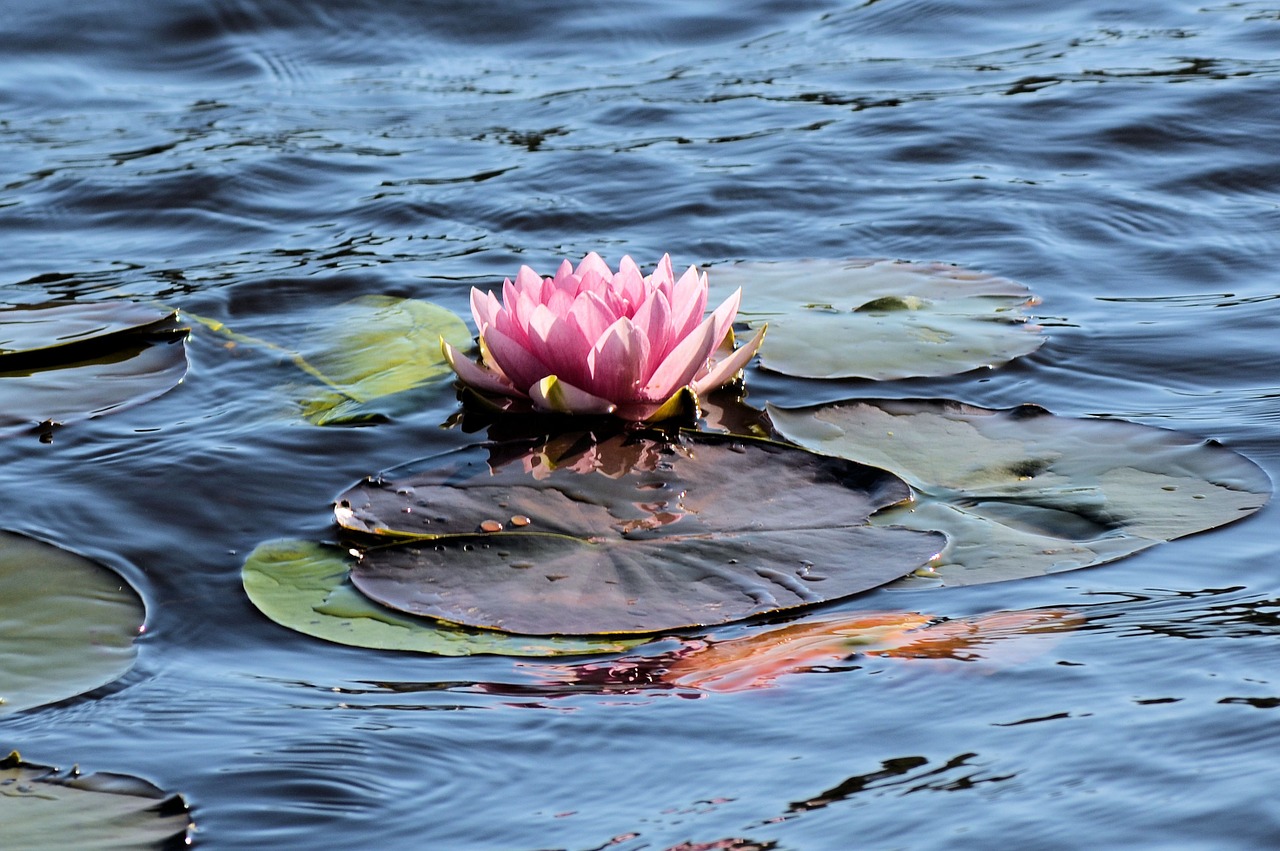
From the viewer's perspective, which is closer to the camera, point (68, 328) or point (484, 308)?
point (484, 308)

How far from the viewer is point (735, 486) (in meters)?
1.98

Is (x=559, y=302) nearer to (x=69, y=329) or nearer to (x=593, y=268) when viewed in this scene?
(x=593, y=268)

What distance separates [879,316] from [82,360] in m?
1.44

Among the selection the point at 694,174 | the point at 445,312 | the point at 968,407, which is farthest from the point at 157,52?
the point at 968,407

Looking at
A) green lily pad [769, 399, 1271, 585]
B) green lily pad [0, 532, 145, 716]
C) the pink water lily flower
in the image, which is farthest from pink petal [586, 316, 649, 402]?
green lily pad [0, 532, 145, 716]

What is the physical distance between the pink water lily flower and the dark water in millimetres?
273

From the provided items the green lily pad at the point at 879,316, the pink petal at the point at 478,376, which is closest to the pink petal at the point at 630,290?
the pink petal at the point at 478,376

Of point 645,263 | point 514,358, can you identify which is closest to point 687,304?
point 514,358

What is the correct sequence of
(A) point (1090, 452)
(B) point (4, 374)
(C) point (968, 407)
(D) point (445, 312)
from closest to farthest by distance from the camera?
(A) point (1090, 452) → (C) point (968, 407) → (B) point (4, 374) → (D) point (445, 312)

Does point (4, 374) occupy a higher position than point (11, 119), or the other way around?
point (11, 119)

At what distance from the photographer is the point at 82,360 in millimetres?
2559

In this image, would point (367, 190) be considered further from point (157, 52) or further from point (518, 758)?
point (518, 758)

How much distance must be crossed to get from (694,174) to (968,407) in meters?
1.91

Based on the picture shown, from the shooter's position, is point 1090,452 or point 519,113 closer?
point 1090,452
